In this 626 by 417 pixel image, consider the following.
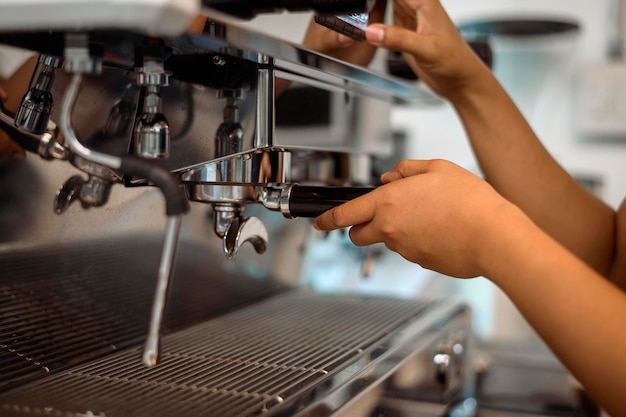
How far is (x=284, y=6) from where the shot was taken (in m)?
0.48

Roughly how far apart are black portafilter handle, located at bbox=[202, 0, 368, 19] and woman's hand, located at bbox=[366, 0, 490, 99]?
0.54ft

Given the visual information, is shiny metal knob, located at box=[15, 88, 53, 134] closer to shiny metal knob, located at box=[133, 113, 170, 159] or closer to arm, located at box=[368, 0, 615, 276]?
shiny metal knob, located at box=[133, 113, 170, 159]

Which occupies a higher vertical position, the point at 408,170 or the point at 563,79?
the point at 563,79

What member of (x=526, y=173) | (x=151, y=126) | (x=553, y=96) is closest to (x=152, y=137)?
(x=151, y=126)

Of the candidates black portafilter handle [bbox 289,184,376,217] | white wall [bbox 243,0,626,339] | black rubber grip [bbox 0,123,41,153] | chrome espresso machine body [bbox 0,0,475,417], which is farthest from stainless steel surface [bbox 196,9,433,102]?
white wall [bbox 243,0,626,339]

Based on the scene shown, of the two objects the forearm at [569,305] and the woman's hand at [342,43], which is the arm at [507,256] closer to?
the forearm at [569,305]

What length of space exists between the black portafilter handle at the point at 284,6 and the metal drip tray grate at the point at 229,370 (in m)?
0.29

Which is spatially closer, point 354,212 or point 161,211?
point 354,212

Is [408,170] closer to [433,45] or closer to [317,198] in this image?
[317,198]

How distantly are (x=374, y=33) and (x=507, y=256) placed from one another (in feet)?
0.75

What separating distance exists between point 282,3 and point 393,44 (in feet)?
0.68

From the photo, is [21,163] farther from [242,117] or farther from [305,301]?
[305,301]

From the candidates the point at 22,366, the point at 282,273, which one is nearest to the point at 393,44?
the point at 22,366

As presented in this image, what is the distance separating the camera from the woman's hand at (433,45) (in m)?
0.69
